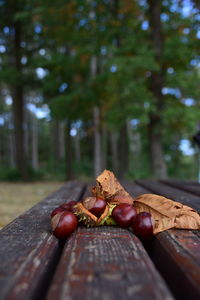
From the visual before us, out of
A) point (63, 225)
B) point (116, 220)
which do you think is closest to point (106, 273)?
point (63, 225)

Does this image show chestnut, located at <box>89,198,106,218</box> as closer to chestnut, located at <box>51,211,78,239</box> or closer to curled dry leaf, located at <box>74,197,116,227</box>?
curled dry leaf, located at <box>74,197,116,227</box>

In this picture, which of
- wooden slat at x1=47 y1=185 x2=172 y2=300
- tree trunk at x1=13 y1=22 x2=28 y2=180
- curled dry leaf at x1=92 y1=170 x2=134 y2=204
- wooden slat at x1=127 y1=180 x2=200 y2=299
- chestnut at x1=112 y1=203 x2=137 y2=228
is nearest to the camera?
wooden slat at x1=47 y1=185 x2=172 y2=300

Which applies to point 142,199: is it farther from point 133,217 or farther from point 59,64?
point 59,64

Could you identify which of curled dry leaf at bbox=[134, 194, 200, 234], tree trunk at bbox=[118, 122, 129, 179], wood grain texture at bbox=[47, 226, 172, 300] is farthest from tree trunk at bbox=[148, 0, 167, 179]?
wood grain texture at bbox=[47, 226, 172, 300]

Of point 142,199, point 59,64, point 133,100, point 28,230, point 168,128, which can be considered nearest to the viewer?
point 28,230

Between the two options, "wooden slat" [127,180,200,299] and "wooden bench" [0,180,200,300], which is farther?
"wooden slat" [127,180,200,299]

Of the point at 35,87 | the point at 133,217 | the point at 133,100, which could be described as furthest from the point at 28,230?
the point at 35,87
